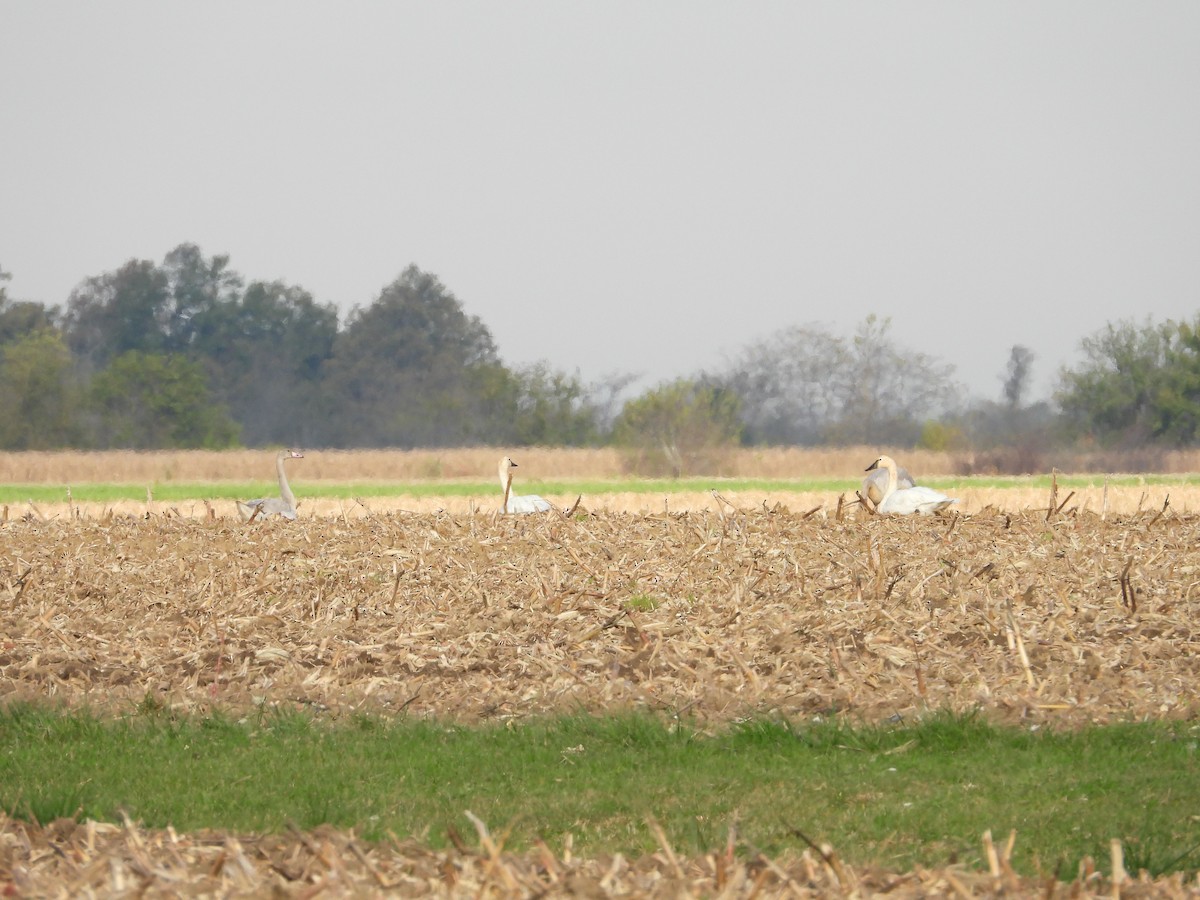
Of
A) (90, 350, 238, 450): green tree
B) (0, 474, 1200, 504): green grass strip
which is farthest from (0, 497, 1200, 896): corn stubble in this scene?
(90, 350, 238, 450): green tree

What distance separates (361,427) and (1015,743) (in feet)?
191

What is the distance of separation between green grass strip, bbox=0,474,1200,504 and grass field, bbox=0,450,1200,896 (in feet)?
63.7

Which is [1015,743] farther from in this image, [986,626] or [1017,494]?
[1017,494]

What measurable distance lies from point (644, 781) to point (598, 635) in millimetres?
2921

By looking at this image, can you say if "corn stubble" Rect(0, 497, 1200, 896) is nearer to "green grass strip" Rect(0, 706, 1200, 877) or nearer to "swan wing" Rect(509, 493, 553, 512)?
"green grass strip" Rect(0, 706, 1200, 877)

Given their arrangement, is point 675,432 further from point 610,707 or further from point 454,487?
point 610,707

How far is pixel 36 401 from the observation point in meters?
54.0

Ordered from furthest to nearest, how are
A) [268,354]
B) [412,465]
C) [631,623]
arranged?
[268,354] → [412,465] → [631,623]

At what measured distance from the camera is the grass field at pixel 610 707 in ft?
15.7

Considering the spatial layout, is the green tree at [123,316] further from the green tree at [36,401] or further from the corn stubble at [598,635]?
the corn stubble at [598,635]

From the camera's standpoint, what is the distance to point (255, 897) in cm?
393

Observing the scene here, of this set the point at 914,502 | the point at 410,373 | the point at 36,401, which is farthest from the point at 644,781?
the point at 410,373

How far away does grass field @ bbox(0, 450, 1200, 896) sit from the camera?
4.78 metres

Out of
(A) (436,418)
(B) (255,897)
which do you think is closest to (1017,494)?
(B) (255,897)
